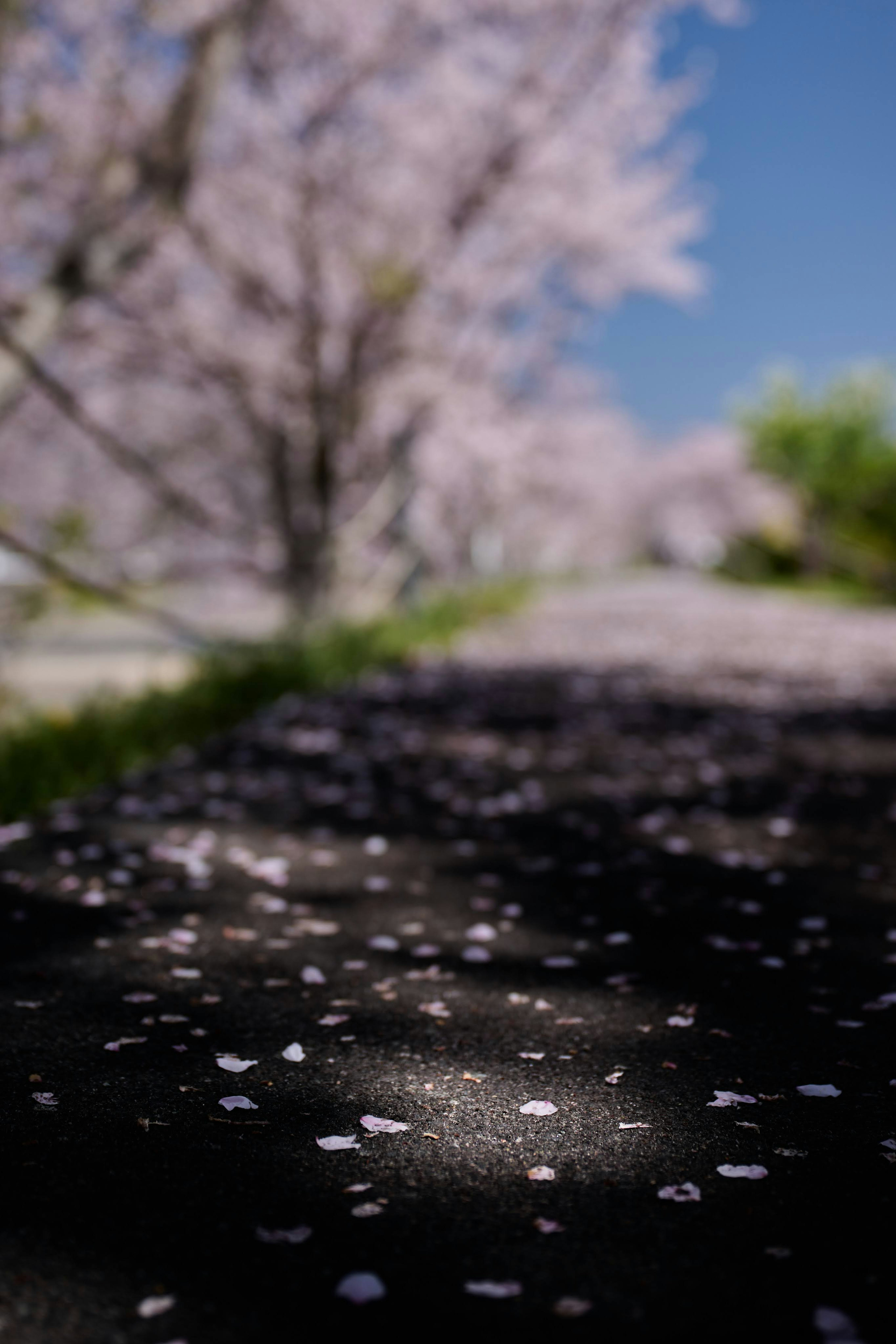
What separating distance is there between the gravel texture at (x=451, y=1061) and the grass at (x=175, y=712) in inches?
16.3

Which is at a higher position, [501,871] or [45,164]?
[45,164]

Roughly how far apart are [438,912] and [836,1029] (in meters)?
1.78

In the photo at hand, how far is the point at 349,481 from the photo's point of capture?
57.2 feet

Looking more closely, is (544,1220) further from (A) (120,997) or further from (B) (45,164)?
(B) (45,164)

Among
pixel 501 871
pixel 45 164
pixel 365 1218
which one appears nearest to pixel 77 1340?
pixel 365 1218

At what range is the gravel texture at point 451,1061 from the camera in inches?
84.4

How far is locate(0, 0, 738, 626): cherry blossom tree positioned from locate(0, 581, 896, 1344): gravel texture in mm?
3630

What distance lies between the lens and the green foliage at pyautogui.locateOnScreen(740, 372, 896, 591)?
4409cm

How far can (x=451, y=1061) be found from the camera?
322 cm

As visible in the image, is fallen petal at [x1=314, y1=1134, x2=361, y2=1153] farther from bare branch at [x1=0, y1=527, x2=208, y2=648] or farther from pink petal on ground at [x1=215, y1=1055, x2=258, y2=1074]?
bare branch at [x1=0, y1=527, x2=208, y2=648]

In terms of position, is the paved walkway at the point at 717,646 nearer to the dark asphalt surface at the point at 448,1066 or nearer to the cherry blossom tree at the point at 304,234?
the cherry blossom tree at the point at 304,234

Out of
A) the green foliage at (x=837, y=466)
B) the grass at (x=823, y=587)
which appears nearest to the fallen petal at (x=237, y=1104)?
the grass at (x=823, y=587)

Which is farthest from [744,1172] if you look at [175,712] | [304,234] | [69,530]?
[304,234]

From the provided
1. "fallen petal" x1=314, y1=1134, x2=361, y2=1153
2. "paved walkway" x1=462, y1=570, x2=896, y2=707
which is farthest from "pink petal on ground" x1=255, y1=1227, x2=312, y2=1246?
"paved walkway" x1=462, y1=570, x2=896, y2=707
